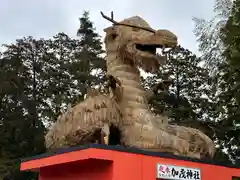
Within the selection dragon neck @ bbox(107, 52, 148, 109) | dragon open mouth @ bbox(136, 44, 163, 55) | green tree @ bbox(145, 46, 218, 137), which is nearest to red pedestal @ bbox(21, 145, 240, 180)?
dragon neck @ bbox(107, 52, 148, 109)

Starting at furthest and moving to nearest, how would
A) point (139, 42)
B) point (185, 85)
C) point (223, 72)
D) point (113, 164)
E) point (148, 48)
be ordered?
point (185, 85)
point (223, 72)
point (148, 48)
point (139, 42)
point (113, 164)

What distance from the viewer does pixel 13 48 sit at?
15445 millimetres

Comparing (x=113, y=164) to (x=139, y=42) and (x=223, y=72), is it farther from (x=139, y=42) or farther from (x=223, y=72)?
(x=223, y=72)

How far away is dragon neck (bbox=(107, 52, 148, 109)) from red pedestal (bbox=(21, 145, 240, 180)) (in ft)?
2.55

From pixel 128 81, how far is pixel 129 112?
44 centimetres

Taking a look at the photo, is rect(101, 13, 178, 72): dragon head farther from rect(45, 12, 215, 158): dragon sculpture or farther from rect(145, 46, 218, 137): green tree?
rect(145, 46, 218, 137): green tree

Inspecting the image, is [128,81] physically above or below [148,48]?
below

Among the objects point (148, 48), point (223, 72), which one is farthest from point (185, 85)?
point (148, 48)

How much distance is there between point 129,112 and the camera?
517cm

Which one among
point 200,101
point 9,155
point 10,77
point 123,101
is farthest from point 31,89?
point 123,101

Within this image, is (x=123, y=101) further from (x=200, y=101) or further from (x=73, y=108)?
(x=200, y=101)

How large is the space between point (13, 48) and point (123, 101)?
430 inches

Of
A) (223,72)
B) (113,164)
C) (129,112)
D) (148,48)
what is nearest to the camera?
(113,164)

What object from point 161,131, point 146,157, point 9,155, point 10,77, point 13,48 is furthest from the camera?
point 13,48
